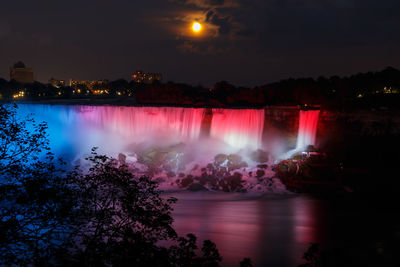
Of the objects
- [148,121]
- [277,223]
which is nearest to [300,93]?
[148,121]

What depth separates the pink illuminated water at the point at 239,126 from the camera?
78.4ft

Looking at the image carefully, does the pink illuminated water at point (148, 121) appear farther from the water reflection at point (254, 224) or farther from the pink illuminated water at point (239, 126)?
the water reflection at point (254, 224)

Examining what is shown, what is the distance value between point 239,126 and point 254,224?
10265mm

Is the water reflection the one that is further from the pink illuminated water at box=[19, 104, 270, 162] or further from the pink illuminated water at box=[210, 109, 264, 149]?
the pink illuminated water at box=[19, 104, 270, 162]

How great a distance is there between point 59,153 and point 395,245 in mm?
20475

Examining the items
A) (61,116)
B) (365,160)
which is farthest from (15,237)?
(61,116)

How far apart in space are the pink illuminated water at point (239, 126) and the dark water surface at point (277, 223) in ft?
19.6

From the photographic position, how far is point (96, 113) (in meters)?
25.8

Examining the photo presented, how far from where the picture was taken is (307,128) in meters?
23.2

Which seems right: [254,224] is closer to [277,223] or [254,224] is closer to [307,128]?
[277,223]

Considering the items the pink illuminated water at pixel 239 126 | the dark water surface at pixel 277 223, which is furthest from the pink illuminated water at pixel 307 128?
the dark water surface at pixel 277 223

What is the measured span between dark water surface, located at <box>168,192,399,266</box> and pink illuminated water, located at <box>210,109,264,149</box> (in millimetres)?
5969

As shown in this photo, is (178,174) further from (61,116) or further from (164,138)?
(61,116)

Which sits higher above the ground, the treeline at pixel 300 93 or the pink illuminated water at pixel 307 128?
the treeline at pixel 300 93
